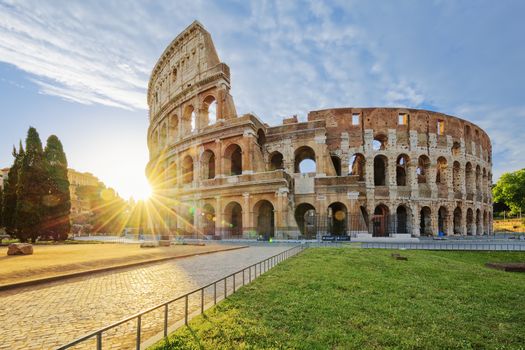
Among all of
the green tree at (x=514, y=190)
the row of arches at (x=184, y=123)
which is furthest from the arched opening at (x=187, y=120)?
the green tree at (x=514, y=190)

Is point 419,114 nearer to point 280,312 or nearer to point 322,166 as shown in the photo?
point 322,166

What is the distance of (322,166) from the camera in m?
27.5

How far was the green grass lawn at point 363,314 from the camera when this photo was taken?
4328mm

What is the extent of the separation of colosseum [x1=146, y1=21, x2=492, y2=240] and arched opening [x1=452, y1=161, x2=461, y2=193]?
12 centimetres

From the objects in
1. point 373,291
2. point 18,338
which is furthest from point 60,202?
point 373,291

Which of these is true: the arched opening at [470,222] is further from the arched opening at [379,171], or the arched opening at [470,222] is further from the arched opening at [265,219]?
the arched opening at [265,219]

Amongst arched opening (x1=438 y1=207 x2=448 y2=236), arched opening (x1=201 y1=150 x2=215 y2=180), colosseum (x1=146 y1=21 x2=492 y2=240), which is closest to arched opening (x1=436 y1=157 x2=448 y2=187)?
colosseum (x1=146 y1=21 x2=492 y2=240)

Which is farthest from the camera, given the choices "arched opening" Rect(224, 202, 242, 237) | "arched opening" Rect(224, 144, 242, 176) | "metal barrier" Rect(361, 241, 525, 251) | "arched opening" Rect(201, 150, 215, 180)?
"arched opening" Rect(201, 150, 215, 180)

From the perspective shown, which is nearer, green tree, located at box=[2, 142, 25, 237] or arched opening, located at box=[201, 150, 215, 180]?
green tree, located at box=[2, 142, 25, 237]

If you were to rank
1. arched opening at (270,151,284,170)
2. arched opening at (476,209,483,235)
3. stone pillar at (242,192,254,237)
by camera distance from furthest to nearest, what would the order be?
1. arched opening at (476,209,483,235)
2. arched opening at (270,151,284,170)
3. stone pillar at (242,192,254,237)

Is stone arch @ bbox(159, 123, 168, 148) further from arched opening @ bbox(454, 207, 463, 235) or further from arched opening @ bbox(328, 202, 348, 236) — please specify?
arched opening @ bbox(454, 207, 463, 235)

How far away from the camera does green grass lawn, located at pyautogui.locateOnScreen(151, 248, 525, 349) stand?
4.33 m

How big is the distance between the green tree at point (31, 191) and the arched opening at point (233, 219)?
16187 mm

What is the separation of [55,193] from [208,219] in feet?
46.8
